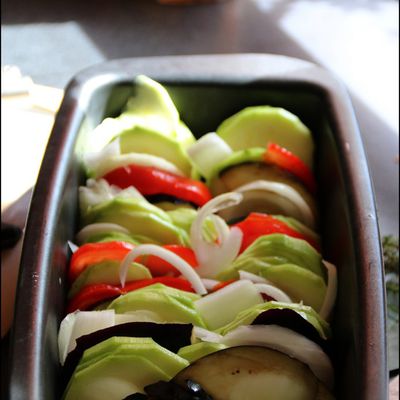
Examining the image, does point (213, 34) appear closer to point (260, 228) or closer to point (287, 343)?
point (260, 228)

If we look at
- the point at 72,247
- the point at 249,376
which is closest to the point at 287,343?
the point at 249,376

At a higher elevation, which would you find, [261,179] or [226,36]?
→ [261,179]

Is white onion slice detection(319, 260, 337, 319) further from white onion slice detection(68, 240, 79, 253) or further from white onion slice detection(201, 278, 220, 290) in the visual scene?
white onion slice detection(68, 240, 79, 253)

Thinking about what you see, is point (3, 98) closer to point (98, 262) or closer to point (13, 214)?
point (13, 214)

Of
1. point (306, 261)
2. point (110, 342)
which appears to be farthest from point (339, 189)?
point (110, 342)

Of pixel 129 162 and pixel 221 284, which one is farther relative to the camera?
pixel 129 162

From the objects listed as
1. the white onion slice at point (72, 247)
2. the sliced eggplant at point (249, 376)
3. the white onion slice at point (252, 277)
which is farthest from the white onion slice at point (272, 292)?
the white onion slice at point (72, 247)
